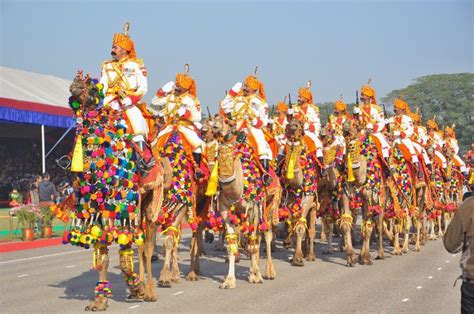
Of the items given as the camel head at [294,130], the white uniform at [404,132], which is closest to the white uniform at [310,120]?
the camel head at [294,130]

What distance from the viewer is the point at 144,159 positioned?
11656 mm

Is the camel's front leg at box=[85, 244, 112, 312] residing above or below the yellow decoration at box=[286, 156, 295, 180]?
below

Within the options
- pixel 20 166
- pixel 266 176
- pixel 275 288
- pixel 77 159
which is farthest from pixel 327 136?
pixel 20 166

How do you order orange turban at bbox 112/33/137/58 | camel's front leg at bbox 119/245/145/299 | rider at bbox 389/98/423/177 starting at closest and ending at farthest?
camel's front leg at bbox 119/245/145/299, orange turban at bbox 112/33/137/58, rider at bbox 389/98/423/177

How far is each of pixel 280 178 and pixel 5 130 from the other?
31.7 m

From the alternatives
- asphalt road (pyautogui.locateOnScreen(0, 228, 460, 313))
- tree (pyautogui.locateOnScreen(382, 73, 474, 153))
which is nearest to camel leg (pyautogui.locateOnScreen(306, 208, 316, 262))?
asphalt road (pyautogui.locateOnScreen(0, 228, 460, 313))

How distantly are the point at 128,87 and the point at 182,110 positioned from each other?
255cm

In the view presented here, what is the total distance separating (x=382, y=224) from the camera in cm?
1822

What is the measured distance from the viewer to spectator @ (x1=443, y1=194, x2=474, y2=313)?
24.1ft

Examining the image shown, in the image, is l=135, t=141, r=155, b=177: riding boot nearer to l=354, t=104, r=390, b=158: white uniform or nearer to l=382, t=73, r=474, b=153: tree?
l=354, t=104, r=390, b=158: white uniform

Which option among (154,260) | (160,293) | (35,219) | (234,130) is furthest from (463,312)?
(35,219)

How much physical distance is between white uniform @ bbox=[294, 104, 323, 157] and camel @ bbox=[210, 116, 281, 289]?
13.2ft

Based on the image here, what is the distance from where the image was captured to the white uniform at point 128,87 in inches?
460

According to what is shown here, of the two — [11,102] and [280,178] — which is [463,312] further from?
[11,102]
